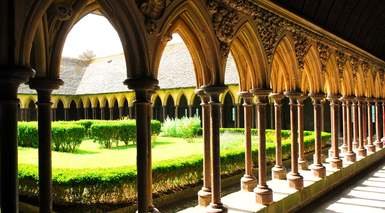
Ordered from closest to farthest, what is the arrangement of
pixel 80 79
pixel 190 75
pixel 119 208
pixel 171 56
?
pixel 119 208 < pixel 190 75 < pixel 171 56 < pixel 80 79

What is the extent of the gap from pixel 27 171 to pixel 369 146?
35.3 feet

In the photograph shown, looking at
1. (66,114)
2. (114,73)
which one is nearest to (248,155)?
(114,73)

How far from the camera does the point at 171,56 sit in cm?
2648

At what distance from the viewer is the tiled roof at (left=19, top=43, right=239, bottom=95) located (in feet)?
78.3

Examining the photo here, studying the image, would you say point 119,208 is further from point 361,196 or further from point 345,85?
point 345,85

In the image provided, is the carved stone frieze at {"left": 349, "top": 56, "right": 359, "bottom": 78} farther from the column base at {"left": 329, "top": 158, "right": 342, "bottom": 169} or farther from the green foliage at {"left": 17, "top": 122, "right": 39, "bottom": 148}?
the green foliage at {"left": 17, "top": 122, "right": 39, "bottom": 148}

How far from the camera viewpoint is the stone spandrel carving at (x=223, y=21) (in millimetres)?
5035

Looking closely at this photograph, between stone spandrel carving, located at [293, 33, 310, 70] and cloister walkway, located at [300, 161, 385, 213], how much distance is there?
2.79 metres

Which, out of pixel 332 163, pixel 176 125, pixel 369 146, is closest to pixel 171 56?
pixel 176 125

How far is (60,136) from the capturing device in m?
14.7

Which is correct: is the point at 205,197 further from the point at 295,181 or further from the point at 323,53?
the point at 323,53

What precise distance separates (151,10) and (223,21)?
1.46 metres

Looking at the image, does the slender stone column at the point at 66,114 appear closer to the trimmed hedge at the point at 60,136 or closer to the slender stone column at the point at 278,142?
the trimmed hedge at the point at 60,136

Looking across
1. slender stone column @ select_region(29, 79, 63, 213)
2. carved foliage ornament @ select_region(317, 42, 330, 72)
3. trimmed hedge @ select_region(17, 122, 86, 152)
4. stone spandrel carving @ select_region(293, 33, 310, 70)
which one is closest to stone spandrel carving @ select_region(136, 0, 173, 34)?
slender stone column @ select_region(29, 79, 63, 213)
